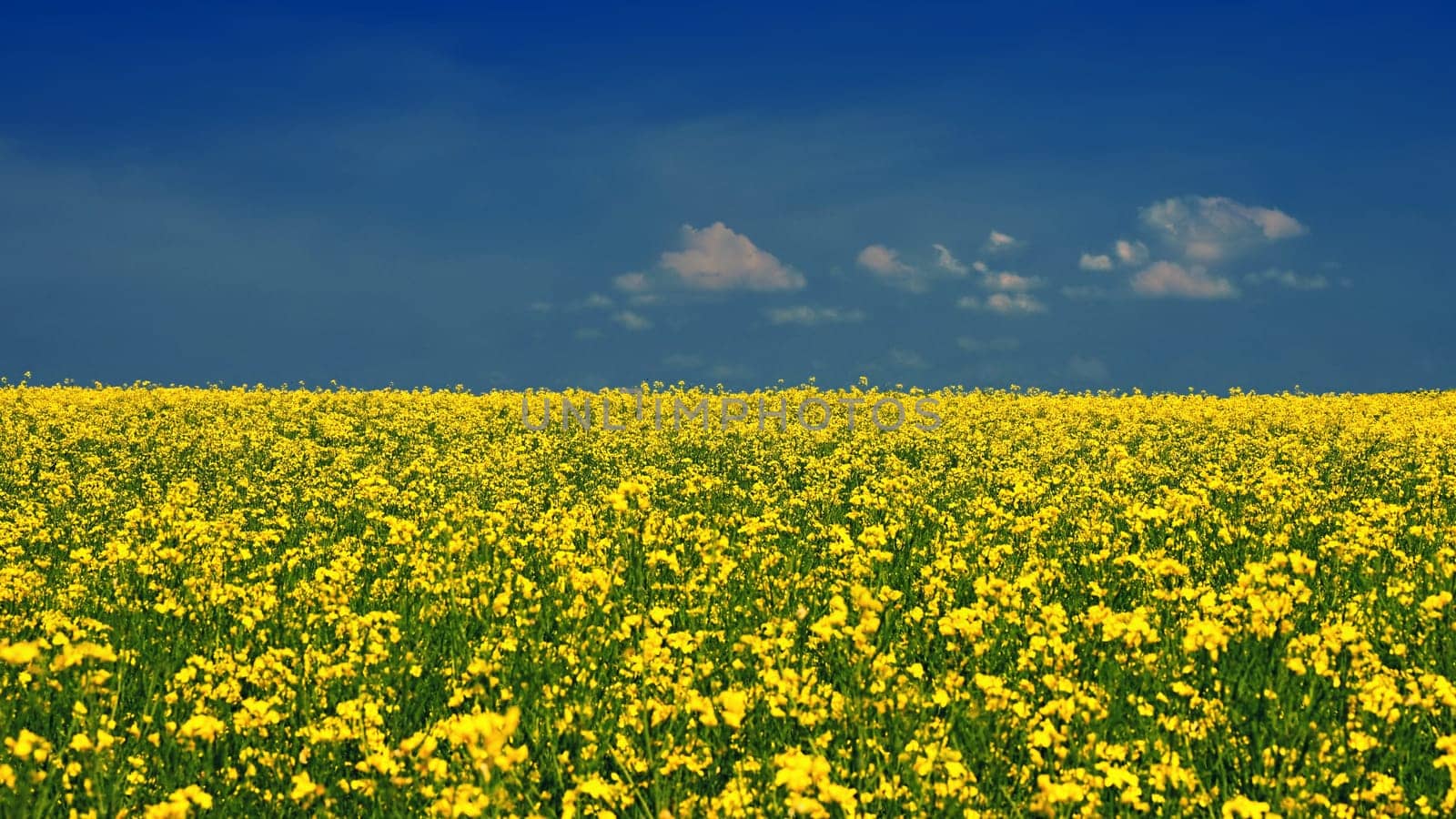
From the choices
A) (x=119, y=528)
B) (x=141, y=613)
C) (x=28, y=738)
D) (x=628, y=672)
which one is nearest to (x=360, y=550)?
(x=141, y=613)

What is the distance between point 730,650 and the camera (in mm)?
6961

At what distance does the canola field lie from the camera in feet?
15.9

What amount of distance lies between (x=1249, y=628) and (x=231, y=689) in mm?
5713

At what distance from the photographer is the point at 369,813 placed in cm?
501

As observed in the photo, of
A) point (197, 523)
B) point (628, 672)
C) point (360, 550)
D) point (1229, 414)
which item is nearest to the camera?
point (628, 672)

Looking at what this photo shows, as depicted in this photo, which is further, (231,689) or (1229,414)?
(1229,414)

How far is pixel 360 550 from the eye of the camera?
9805 millimetres

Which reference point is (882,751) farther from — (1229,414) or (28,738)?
(1229,414)

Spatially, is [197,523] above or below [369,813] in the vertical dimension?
above

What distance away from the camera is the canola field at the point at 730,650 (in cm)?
484

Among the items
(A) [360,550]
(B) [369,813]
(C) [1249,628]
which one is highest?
(A) [360,550]

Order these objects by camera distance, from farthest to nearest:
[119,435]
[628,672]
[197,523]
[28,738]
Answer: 1. [119,435]
2. [197,523]
3. [628,672]
4. [28,738]

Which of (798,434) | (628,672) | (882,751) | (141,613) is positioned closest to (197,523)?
(141,613)

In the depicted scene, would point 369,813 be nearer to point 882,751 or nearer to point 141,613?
point 882,751
